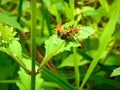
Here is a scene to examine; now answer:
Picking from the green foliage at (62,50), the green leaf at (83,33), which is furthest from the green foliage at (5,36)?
the green leaf at (83,33)

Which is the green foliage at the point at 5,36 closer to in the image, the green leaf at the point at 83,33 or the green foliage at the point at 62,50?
the green foliage at the point at 62,50

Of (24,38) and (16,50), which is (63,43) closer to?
(16,50)

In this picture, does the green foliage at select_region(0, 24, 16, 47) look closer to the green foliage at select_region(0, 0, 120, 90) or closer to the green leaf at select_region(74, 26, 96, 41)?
the green foliage at select_region(0, 0, 120, 90)

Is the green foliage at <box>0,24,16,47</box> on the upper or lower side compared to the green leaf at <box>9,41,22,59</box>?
upper

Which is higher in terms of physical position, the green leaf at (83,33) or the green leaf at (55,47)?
the green leaf at (83,33)

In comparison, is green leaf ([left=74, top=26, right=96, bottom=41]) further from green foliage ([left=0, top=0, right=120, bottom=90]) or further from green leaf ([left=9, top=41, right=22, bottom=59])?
green leaf ([left=9, top=41, right=22, bottom=59])

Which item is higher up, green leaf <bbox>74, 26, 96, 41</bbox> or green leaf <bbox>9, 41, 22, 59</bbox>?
green leaf <bbox>74, 26, 96, 41</bbox>

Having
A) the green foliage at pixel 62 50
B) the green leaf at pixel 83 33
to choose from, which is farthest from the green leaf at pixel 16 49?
the green leaf at pixel 83 33

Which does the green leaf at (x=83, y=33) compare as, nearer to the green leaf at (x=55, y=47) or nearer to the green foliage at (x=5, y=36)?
the green leaf at (x=55, y=47)

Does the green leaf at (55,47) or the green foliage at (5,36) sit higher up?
the green foliage at (5,36)

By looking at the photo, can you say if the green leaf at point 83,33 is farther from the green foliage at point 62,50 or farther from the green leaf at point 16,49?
the green leaf at point 16,49

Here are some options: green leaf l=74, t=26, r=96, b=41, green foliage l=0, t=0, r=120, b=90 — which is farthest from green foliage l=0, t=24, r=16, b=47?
green leaf l=74, t=26, r=96, b=41
